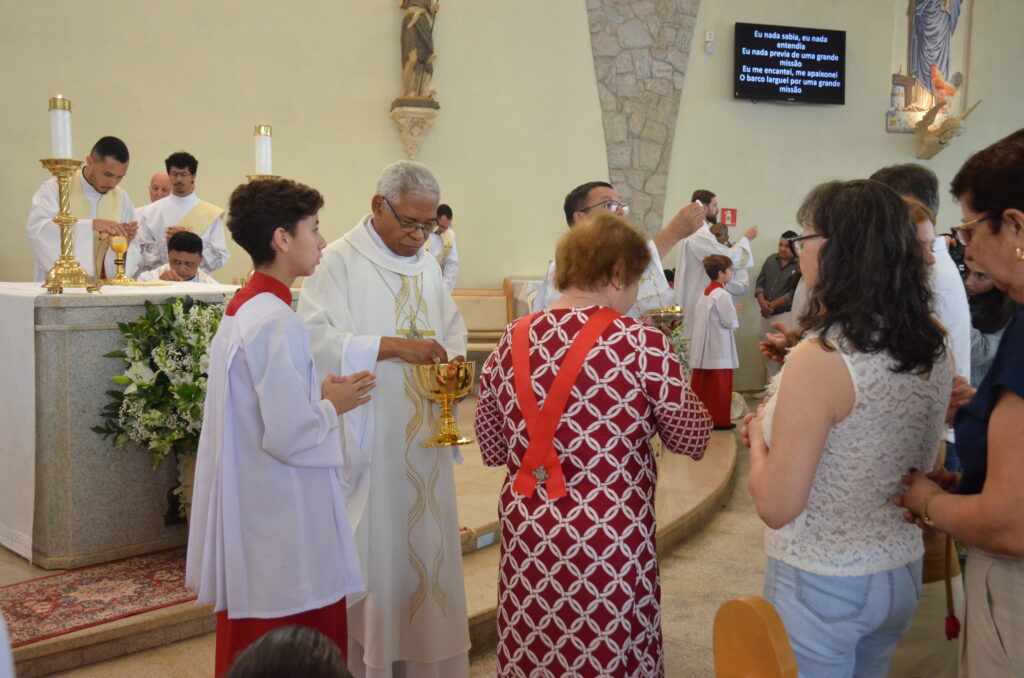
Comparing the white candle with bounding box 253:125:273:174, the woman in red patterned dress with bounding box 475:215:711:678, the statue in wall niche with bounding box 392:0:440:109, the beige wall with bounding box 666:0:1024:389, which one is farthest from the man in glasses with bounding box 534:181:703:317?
the beige wall with bounding box 666:0:1024:389

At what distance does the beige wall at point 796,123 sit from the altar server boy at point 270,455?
808cm

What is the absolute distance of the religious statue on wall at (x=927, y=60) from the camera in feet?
34.7

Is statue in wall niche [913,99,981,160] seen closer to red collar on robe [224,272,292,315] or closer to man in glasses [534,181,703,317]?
man in glasses [534,181,703,317]

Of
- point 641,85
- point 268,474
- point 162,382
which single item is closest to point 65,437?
point 162,382

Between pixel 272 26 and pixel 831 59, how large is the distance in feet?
20.6

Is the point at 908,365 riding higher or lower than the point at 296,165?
lower

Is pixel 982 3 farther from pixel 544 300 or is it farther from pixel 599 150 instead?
pixel 544 300

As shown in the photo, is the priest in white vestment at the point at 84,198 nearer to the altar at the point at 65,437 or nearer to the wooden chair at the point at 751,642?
the altar at the point at 65,437

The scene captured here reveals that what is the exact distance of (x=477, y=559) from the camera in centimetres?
400

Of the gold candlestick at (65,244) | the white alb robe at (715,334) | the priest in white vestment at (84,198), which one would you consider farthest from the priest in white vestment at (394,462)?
the white alb robe at (715,334)

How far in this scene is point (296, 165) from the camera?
325 inches

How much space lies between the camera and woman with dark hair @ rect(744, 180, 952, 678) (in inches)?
66.0

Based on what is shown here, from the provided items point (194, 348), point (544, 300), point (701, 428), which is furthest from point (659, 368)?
point (194, 348)

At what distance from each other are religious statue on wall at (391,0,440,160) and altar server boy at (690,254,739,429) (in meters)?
3.13
